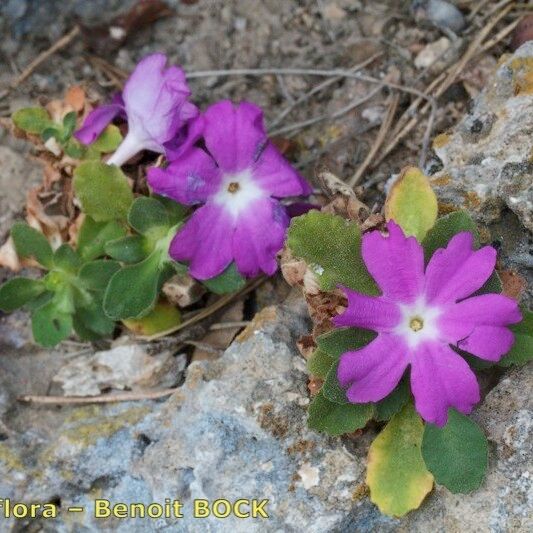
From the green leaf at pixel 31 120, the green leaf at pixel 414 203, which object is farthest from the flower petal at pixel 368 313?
the green leaf at pixel 31 120

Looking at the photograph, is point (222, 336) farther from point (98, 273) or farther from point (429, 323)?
point (429, 323)

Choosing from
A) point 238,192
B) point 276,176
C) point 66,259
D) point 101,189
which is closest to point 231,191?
point 238,192

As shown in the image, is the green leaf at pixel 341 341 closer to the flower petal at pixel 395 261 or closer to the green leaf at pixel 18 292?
the flower petal at pixel 395 261

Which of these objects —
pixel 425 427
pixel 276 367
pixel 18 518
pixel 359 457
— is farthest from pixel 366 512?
pixel 18 518

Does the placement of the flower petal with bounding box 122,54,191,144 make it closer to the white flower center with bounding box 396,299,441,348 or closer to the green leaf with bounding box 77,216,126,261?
the green leaf with bounding box 77,216,126,261

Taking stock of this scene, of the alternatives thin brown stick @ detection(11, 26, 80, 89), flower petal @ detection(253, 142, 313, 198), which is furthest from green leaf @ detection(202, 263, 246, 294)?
thin brown stick @ detection(11, 26, 80, 89)

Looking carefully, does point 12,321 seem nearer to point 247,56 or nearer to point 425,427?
point 247,56
